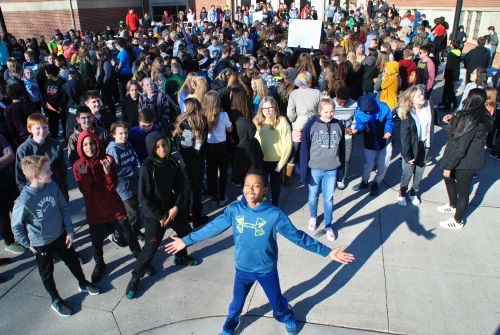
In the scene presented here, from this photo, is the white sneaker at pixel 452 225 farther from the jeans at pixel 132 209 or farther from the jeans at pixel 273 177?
the jeans at pixel 132 209

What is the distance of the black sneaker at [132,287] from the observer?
421 centimetres

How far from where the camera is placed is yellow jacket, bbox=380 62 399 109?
7559 mm

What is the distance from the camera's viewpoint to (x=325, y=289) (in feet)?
14.1

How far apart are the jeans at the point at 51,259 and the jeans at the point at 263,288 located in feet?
5.67

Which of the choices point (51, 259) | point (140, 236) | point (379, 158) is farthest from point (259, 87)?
point (51, 259)

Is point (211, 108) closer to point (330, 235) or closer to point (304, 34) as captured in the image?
point (330, 235)

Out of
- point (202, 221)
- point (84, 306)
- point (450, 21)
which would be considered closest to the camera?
point (84, 306)

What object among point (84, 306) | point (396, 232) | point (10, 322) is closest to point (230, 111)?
point (396, 232)

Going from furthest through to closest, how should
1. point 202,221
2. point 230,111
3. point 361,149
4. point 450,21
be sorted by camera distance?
point 450,21, point 361,149, point 230,111, point 202,221

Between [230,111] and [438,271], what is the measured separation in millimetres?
3521

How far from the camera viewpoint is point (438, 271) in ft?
14.9

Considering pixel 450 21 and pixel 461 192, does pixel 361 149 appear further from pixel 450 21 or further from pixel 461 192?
pixel 450 21

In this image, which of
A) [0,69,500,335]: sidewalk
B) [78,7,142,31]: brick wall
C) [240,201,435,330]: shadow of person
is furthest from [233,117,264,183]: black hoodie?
[78,7,142,31]: brick wall

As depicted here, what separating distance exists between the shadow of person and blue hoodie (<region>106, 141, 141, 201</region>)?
6.41 feet
